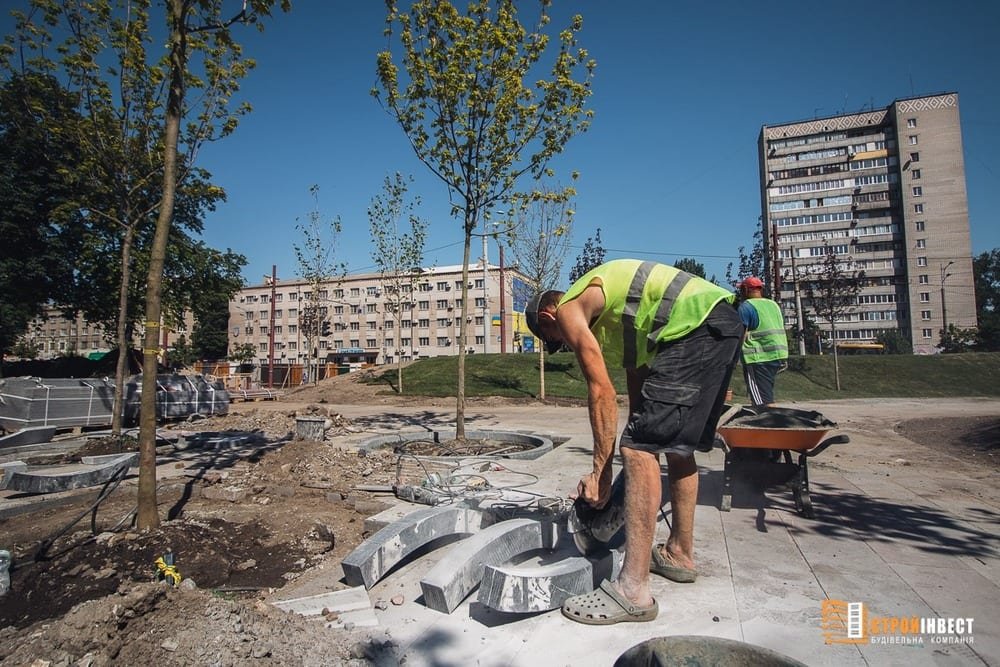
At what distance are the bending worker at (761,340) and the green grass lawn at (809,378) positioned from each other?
1405 cm

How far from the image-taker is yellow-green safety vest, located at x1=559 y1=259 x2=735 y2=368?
250 cm

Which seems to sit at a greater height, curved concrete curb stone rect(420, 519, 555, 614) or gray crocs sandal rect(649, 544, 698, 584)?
curved concrete curb stone rect(420, 519, 555, 614)

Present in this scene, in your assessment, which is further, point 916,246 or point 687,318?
point 916,246

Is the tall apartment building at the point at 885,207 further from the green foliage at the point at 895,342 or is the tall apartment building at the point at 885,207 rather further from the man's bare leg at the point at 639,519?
the man's bare leg at the point at 639,519

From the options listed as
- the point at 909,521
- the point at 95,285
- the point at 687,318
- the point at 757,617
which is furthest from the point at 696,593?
the point at 95,285

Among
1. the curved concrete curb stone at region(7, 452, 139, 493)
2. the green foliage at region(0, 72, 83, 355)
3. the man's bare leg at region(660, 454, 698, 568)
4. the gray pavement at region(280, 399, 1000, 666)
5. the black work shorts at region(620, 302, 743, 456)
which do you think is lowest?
the curved concrete curb stone at region(7, 452, 139, 493)

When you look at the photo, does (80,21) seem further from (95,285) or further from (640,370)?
(95,285)

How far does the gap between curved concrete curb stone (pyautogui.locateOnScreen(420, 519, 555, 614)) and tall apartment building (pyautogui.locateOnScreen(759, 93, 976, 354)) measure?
221 feet

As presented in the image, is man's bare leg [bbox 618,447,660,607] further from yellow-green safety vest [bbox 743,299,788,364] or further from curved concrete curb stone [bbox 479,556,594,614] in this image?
yellow-green safety vest [bbox 743,299,788,364]

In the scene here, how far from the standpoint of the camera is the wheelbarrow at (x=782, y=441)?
376 cm

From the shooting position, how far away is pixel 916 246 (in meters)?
67.4

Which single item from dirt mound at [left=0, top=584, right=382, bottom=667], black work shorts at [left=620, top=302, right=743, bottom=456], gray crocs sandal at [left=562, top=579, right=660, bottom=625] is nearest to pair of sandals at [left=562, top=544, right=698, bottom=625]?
gray crocs sandal at [left=562, top=579, right=660, bottom=625]

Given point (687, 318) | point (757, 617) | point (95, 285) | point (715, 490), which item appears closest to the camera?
point (757, 617)

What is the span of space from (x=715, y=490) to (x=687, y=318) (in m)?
3.07
